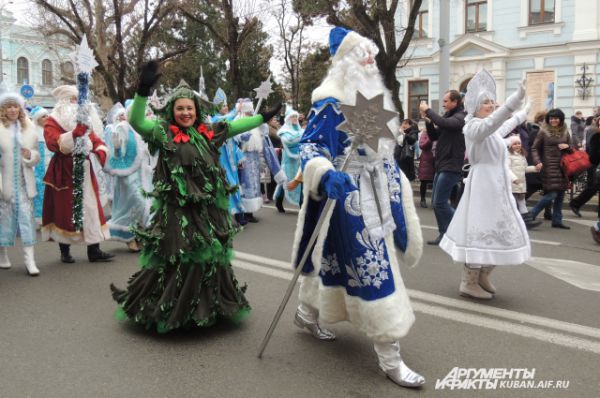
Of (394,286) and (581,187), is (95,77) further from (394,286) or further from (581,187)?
(394,286)

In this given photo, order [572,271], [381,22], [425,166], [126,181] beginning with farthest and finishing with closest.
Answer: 1. [381,22]
2. [425,166]
3. [126,181]
4. [572,271]

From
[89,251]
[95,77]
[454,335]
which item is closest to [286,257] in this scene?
[89,251]

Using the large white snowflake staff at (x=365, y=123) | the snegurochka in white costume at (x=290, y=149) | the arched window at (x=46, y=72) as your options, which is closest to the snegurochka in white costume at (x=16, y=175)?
the large white snowflake staff at (x=365, y=123)

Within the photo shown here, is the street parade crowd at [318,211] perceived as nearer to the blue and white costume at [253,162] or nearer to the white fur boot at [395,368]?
the white fur boot at [395,368]

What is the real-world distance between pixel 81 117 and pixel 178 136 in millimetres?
2774

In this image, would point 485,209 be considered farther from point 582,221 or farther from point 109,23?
point 109,23

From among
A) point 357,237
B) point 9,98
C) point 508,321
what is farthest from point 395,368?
point 9,98

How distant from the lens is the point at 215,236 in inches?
167

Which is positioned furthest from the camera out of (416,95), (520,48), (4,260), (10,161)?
(416,95)

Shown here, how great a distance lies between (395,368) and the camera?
340 centimetres

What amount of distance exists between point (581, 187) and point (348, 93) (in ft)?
34.8

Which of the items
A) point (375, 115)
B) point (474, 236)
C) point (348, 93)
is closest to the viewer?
point (375, 115)

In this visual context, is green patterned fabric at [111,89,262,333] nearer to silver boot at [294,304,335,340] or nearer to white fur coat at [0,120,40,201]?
silver boot at [294,304,335,340]

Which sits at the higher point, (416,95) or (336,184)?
(416,95)
